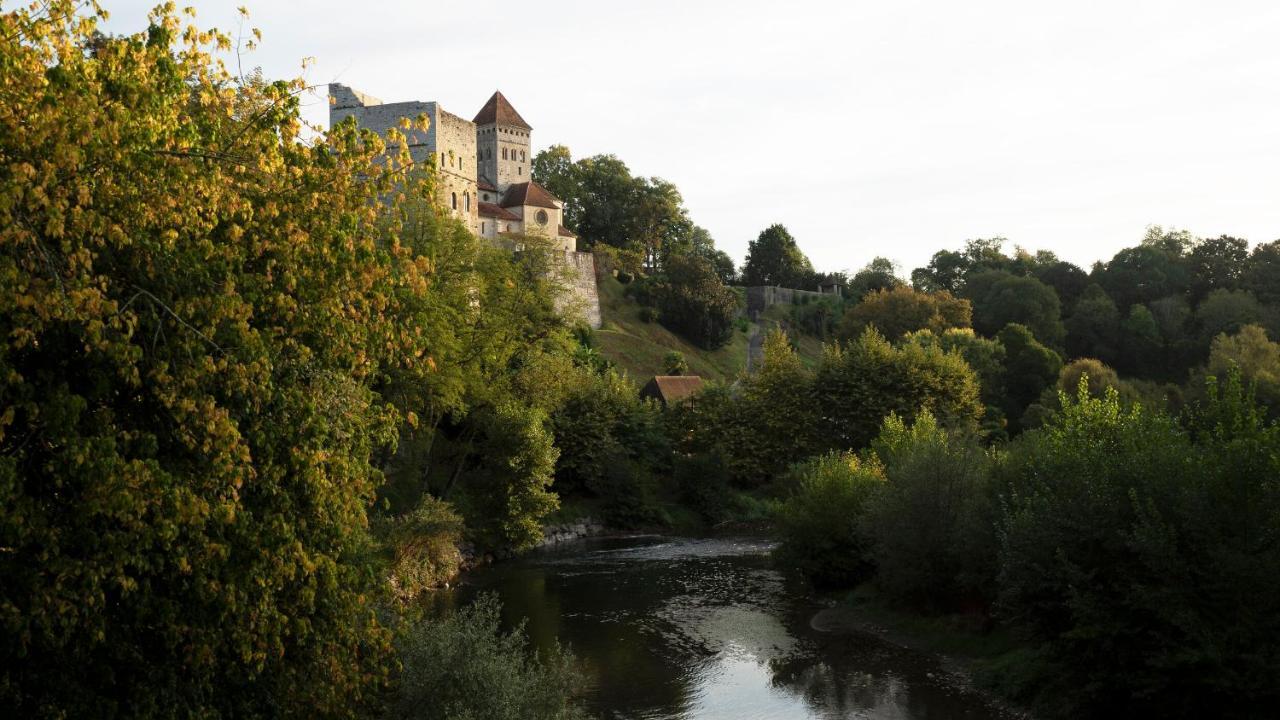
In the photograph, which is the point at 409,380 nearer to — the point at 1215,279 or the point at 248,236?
the point at 248,236

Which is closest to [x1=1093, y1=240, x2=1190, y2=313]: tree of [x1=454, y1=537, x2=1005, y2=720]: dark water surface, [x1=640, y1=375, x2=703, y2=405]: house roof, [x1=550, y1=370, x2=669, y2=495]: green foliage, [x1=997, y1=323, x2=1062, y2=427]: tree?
[x1=997, y1=323, x2=1062, y2=427]: tree

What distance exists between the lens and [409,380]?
34.7 meters

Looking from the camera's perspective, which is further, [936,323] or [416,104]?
[936,323]

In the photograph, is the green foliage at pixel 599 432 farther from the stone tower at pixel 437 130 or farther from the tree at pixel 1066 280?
the tree at pixel 1066 280

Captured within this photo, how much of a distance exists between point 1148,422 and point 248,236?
686 inches

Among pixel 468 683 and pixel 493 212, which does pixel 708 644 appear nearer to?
pixel 468 683

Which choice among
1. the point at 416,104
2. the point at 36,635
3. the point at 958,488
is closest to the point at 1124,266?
the point at 416,104

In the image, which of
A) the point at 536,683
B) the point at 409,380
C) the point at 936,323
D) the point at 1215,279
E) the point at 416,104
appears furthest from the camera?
the point at 1215,279

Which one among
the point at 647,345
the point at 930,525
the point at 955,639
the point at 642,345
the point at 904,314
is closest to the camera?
the point at 955,639

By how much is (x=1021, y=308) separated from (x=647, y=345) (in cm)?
2767

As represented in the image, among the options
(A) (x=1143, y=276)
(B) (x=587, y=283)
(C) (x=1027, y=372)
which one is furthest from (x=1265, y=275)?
(B) (x=587, y=283)

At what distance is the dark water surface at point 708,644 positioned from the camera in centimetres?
2077

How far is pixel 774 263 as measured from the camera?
338 feet

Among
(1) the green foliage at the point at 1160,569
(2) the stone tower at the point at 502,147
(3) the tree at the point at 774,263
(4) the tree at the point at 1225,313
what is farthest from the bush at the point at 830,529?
(3) the tree at the point at 774,263
